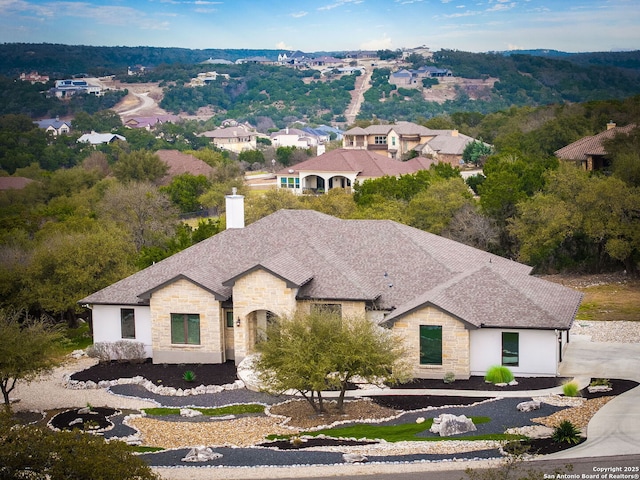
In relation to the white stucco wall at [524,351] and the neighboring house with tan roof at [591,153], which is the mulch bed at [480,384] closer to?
the white stucco wall at [524,351]

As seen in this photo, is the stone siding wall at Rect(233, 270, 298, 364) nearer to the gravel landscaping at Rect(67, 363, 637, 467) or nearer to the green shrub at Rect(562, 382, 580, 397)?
the gravel landscaping at Rect(67, 363, 637, 467)

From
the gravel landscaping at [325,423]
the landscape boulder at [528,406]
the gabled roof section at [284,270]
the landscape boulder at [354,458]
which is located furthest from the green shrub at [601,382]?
the gabled roof section at [284,270]

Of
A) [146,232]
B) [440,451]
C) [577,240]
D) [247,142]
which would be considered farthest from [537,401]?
[247,142]

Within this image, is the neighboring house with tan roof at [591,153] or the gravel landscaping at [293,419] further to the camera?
the neighboring house with tan roof at [591,153]

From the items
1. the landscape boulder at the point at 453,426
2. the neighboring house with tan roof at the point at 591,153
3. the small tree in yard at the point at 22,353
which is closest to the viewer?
the landscape boulder at the point at 453,426

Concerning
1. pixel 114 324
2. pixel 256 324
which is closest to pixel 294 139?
pixel 114 324

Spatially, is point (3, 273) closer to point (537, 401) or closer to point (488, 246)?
point (537, 401)
